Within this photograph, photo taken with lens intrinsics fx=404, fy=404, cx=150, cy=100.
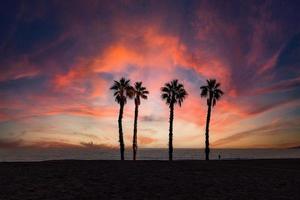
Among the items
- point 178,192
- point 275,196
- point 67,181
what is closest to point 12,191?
point 67,181

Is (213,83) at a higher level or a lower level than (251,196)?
higher

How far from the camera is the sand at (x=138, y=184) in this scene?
25812 mm

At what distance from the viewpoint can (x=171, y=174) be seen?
115ft

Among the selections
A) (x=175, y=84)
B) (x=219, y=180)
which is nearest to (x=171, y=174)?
(x=219, y=180)

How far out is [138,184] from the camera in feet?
97.1

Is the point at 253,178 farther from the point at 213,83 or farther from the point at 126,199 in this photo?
the point at 213,83

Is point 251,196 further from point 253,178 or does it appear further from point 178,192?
point 253,178

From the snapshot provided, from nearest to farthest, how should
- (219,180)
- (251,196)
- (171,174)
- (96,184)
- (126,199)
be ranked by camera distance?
(126,199) → (251,196) → (96,184) → (219,180) → (171,174)

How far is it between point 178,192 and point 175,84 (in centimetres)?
4925

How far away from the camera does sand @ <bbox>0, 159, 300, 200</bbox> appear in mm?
25812

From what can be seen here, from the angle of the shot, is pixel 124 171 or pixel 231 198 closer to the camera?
pixel 231 198

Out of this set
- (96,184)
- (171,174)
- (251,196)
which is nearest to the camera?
(251,196)

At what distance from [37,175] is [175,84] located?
45.3 m

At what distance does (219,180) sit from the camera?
107 feet
